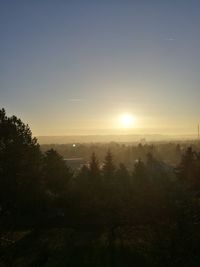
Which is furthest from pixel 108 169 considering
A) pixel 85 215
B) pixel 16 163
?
pixel 16 163

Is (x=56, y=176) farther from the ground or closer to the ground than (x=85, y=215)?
farther from the ground

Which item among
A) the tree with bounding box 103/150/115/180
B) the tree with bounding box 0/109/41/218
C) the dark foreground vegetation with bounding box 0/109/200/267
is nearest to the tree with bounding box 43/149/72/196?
the dark foreground vegetation with bounding box 0/109/200/267

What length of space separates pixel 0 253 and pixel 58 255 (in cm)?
414

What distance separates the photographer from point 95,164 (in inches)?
2135

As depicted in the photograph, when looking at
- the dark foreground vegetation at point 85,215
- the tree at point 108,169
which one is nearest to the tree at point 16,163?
the dark foreground vegetation at point 85,215

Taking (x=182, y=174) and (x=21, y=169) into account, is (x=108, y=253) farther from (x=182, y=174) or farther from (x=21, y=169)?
(x=182, y=174)

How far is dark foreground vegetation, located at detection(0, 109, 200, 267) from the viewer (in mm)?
27531

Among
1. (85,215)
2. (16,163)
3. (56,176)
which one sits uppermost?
(16,163)

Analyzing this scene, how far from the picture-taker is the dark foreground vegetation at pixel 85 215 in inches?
1084

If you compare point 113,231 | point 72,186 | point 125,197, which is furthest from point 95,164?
point 113,231

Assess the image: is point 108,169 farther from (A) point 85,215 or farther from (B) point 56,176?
(A) point 85,215

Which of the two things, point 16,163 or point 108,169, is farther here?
point 108,169

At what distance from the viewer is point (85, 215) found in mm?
42562

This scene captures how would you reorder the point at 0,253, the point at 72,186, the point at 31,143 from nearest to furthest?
the point at 0,253 → the point at 31,143 → the point at 72,186
